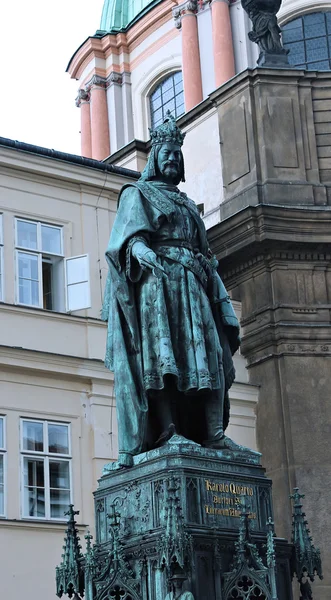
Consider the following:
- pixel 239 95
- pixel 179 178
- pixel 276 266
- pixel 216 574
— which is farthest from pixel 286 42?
pixel 216 574

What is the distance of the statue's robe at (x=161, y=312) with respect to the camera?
8.45m

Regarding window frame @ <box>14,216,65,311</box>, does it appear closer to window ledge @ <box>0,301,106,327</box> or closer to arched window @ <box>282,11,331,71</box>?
window ledge @ <box>0,301,106,327</box>

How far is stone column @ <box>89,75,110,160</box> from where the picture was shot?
36.0 meters

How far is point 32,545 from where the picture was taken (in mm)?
19156

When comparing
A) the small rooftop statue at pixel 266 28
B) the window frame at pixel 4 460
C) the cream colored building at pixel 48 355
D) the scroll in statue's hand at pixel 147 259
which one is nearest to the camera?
the scroll in statue's hand at pixel 147 259

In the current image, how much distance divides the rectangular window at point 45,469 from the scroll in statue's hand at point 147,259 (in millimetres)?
11394

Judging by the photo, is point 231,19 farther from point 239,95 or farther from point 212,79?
point 239,95

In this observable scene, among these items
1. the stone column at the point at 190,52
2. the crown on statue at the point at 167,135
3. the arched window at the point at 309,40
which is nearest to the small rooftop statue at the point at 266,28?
the arched window at the point at 309,40

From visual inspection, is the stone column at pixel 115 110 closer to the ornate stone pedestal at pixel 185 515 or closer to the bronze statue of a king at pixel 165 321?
the bronze statue of a king at pixel 165 321

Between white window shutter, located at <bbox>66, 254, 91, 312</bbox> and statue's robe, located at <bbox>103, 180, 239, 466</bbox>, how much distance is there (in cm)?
1231

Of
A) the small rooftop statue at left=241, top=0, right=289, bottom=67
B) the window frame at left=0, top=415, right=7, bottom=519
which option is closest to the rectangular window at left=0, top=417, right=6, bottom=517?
the window frame at left=0, top=415, right=7, bottom=519

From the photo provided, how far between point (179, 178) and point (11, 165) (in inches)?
499

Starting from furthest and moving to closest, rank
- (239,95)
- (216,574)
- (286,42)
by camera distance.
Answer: (286,42), (239,95), (216,574)

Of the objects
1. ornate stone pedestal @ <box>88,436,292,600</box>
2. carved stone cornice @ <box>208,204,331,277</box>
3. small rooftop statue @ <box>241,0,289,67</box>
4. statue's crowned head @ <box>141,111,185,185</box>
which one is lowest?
ornate stone pedestal @ <box>88,436,292,600</box>
